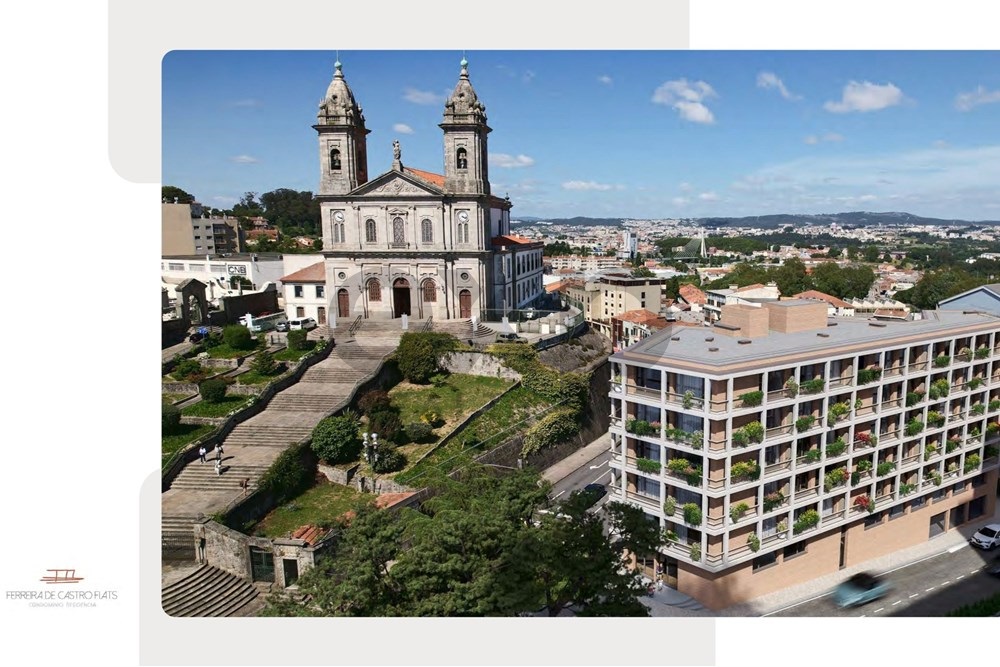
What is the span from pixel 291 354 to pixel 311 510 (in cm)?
734

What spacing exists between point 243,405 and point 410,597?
10.4 metres

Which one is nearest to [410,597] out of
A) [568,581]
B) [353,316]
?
[568,581]

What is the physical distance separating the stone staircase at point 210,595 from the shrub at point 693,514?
794cm

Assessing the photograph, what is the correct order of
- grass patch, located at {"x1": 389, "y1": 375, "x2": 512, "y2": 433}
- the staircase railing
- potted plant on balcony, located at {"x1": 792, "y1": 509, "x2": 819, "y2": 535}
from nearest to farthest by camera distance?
potted plant on balcony, located at {"x1": 792, "y1": 509, "x2": 819, "y2": 535} < grass patch, located at {"x1": 389, "y1": 375, "x2": 512, "y2": 433} < the staircase railing

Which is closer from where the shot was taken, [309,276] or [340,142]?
[340,142]

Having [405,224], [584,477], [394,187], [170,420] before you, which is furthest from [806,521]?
[394,187]

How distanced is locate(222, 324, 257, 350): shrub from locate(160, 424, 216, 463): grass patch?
4729 mm

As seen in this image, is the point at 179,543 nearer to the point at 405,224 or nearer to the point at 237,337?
the point at 237,337

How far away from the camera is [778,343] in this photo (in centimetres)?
1285

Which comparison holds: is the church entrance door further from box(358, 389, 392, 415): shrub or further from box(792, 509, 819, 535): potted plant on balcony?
box(792, 509, 819, 535): potted plant on balcony

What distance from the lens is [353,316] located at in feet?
77.5

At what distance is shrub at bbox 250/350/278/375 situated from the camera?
61.9ft

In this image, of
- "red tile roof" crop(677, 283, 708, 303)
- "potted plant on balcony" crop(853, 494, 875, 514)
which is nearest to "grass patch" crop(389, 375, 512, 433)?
"potted plant on balcony" crop(853, 494, 875, 514)

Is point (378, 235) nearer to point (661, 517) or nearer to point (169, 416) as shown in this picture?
point (169, 416)
